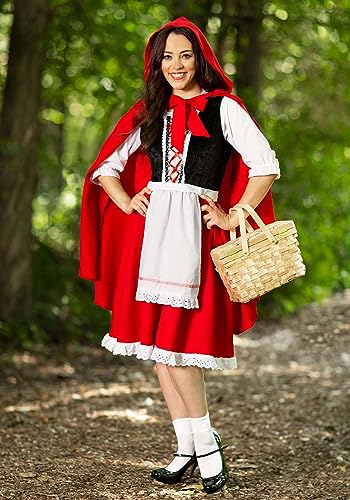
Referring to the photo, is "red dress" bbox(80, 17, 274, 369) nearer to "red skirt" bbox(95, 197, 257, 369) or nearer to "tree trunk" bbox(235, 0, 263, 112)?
"red skirt" bbox(95, 197, 257, 369)

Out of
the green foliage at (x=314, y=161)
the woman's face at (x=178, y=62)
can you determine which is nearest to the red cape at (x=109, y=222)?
the woman's face at (x=178, y=62)

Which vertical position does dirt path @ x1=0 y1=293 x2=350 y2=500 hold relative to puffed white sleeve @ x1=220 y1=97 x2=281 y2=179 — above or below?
below

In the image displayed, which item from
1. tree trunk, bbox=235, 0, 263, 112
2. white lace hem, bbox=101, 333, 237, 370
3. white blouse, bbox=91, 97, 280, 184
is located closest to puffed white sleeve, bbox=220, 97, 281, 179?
white blouse, bbox=91, 97, 280, 184

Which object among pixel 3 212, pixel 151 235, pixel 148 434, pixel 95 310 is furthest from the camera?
pixel 95 310

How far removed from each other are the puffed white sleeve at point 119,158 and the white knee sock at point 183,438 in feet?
3.10

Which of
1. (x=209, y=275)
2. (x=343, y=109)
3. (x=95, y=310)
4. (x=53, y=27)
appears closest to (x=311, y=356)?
(x=95, y=310)

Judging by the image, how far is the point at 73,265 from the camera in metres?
7.53

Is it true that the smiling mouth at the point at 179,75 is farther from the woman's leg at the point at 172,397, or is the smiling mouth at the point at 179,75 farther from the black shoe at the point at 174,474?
the black shoe at the point at 174,474

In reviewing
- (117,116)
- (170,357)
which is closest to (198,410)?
(170,357)

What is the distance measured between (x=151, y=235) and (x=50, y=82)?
4.99m

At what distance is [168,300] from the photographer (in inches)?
137

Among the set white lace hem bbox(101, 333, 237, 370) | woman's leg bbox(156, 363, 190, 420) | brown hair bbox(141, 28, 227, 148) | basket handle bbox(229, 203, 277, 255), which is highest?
brown hair bbox(141, 28, 227, 148)

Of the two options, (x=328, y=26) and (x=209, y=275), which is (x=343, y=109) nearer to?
(x=328, y=26)

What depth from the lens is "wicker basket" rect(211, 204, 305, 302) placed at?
334 cm
